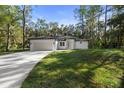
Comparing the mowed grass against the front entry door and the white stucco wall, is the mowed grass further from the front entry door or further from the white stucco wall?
the white stucco wall

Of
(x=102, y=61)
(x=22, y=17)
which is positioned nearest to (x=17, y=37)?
(x=22, y=17)

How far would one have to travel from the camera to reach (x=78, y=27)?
2095 inches

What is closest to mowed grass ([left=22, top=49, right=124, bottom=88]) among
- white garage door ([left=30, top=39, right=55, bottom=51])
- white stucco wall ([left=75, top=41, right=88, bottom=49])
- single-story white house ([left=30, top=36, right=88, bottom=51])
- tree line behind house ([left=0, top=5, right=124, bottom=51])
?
tree line behind house ([left=0, top=5, right=124, bottom=51])

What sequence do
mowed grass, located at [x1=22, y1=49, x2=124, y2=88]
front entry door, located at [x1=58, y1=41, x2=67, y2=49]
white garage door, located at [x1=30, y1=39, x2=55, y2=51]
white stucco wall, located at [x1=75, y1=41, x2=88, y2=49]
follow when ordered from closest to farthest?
mowed grass, located at [x1=22, y1=49, x2=124, y2=88] → white garage door, located at [x1=30, y1=39, x2=55, y2=51] → front entry door, located at [x1=58, y1=41, x2=67, y2=49] → white stucco wall, located at [x1=75, y1=41, x2=88, y2=49]

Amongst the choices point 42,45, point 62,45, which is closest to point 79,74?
point 42,45

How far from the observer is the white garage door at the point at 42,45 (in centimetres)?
3409

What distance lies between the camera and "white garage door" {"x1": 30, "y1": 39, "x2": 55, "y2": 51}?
3409cm

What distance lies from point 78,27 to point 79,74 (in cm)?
3870

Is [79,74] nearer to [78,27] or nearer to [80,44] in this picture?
[80,44]

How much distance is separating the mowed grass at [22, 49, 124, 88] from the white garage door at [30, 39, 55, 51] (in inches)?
561

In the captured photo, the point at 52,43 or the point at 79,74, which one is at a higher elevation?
the point at 52,43

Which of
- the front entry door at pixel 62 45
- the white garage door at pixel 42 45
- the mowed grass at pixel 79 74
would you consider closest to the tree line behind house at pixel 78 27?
the white garage door at pixel 42 45

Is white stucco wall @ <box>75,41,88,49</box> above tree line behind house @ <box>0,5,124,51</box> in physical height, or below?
below

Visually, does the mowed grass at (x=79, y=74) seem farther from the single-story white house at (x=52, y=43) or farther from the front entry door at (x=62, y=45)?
the front entry door at (x=62, y=45)
